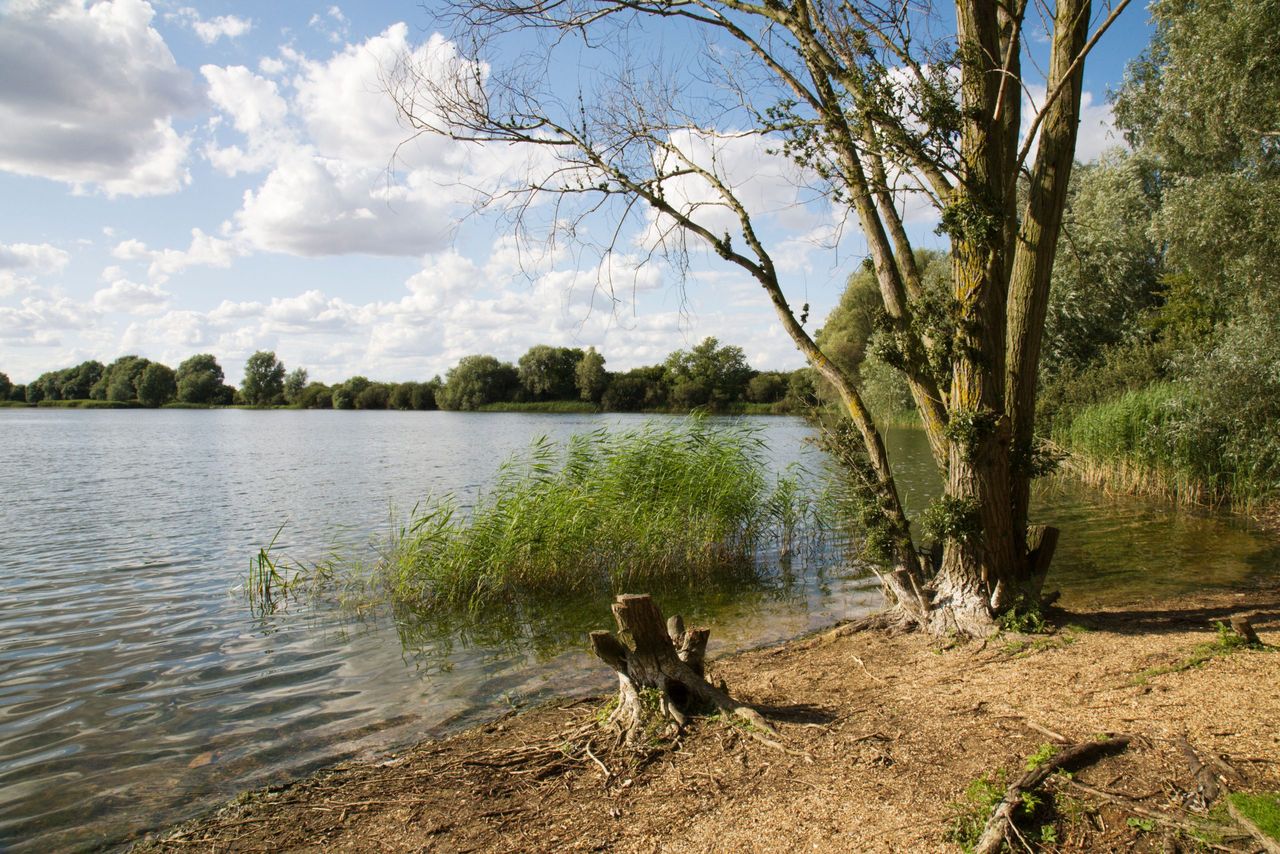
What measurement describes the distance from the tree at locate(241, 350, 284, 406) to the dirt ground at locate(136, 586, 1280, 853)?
353 ft

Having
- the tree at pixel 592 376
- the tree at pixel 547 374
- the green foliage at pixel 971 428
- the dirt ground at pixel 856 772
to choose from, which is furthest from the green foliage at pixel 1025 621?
the tree at pixel 547 374

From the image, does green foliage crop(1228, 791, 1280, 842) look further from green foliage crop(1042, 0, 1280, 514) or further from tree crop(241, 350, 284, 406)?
tree crop(241, 350, 284, 406)

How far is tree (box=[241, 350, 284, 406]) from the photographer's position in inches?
4001

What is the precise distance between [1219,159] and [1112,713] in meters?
15.8

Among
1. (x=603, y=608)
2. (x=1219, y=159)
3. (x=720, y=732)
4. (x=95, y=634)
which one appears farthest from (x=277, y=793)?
(x=1219, y=159)

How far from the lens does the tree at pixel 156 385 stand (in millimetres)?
91250

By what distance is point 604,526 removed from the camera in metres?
11.0

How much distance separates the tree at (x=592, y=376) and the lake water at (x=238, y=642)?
58696 millimetres

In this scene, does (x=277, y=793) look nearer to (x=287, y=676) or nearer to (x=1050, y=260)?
(x=287, y=676)

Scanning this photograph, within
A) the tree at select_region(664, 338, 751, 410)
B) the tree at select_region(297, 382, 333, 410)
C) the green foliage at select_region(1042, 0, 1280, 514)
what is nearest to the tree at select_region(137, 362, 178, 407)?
the tree at select_region(297, 382, 333, 410)

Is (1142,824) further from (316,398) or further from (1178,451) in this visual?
(316,398)

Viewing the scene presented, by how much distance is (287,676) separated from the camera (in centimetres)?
774

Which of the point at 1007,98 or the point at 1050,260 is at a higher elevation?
the point at 1007,98

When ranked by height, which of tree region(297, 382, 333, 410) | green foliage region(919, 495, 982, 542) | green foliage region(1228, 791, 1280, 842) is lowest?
green foliage region(1228, 791, 1280, 842)
